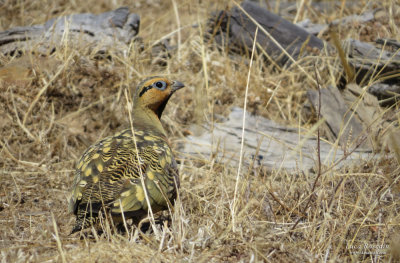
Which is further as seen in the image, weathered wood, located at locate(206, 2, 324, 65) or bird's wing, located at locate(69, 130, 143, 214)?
weathered wood, located at locate(206, 2, 324, 65)

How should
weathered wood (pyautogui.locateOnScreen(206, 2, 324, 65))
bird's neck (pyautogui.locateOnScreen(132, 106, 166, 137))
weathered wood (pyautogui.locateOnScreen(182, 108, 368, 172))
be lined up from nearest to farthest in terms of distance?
bird's neck (pyautogui.locateOnScreen(132, 106, 166, 137)) → weathered wood (pyautogui.locateOnScreen(182, 108, 368, 172)) → weathered wood (pyautogui.locateOnScreen(206, 2, 324, 65))

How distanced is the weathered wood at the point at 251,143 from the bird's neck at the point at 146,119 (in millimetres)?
570

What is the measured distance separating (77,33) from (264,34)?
2.58 metres

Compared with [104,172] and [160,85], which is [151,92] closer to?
[160,85]

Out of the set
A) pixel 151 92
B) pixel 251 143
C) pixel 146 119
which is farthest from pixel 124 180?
pixel 251 143

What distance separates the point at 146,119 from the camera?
16.0 ft

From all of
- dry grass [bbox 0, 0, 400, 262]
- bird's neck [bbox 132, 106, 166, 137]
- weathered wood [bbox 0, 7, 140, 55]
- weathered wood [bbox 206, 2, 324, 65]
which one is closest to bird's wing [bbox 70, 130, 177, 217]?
dry grass [bbox 0, 0, 400, 262]

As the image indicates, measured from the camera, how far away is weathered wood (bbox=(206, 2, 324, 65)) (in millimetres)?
6891

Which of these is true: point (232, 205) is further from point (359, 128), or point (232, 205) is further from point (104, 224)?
point (359, 128)

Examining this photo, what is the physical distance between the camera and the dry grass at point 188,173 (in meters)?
3.49

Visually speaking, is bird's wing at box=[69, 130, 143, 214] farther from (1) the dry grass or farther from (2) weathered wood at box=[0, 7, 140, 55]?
(2) weathered wood at box=[0, 7, 140, 55]

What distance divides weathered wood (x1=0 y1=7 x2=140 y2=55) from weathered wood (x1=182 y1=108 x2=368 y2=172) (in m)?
1.80

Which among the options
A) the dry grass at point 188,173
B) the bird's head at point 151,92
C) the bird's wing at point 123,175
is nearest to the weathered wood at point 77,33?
the dry grass at point 188,173

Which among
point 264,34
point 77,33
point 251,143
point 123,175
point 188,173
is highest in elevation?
point 77,33
